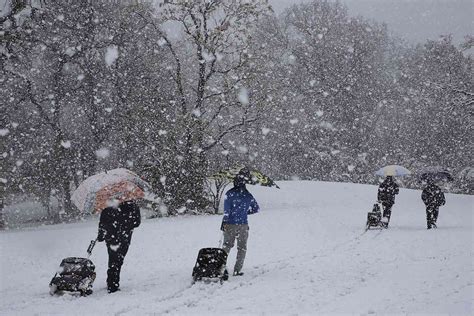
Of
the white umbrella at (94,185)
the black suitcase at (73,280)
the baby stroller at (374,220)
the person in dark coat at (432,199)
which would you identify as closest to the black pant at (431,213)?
the person in dark coat at (432,199)

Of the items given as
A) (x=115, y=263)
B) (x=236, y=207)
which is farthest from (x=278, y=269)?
(x=115, y=263)

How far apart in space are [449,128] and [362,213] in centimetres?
2021

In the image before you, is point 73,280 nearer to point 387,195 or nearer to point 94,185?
point 94,185

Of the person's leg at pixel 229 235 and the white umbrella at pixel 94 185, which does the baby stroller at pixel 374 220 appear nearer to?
the person's leg at pixel 229 235

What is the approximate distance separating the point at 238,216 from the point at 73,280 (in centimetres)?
327

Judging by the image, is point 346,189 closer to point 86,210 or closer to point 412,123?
point 412,123

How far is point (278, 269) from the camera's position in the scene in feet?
35.3

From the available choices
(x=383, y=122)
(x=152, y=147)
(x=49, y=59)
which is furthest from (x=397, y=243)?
(x=383, y=122)

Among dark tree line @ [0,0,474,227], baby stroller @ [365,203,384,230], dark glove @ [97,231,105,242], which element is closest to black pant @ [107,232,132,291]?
dark glove @ [97,231,105,242]

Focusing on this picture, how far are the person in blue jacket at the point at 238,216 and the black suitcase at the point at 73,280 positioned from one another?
2.71 m

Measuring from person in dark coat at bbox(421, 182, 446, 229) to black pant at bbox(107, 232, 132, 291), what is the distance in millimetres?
11020

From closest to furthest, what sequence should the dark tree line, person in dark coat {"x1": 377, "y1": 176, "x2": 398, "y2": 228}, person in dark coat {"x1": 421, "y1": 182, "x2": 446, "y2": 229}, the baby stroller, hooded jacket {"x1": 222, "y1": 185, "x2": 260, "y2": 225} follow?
hooded jacket {"x1": 222, "y1": 185, "x2": 260, "y2": 225} → person in dark coat {"x1": 421, "y1": 182, "x2": 446, "y2": 229} → the baby stroller → person in dark coat {"x1": 377, "y1": 176, "x2": 398, "y2": 228} → the dark tree line

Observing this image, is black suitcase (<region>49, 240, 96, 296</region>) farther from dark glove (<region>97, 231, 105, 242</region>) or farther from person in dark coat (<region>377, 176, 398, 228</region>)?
person in dark coat (<region>377, 176, 398, 228</region>)

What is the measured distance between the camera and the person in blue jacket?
998cm
